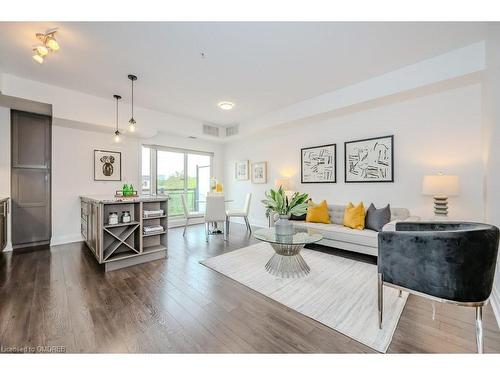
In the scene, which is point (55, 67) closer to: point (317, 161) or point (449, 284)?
point (317, 161)

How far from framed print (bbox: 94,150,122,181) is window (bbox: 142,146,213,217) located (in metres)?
0.62

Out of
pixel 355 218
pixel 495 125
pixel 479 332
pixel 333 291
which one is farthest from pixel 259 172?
pixel 479 332

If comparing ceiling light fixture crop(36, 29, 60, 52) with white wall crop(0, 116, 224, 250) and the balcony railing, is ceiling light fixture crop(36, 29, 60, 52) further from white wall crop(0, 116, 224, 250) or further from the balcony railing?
the balcony railing

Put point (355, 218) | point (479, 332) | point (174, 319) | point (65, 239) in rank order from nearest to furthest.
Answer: point (479, 332) → point (174, 319) → point (355, 218) → point (65, 239)

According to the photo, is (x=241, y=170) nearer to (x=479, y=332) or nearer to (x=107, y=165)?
(x=107, y=165)

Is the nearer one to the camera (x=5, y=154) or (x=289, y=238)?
(x=289, y=238)

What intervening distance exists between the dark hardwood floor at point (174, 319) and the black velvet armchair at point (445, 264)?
0.37 metres

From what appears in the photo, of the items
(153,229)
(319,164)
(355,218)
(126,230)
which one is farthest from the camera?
(319,164)

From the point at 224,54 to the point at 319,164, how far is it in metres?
2.87

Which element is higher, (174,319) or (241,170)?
(241,170)

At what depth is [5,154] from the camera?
354 cm

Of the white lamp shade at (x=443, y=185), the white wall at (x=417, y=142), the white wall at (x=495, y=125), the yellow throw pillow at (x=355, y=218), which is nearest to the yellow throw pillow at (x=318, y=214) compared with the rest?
the yellow throw pillow at (x=355, y=218)

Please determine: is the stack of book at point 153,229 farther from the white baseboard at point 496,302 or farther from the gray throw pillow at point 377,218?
the white baseboard at point 496,302

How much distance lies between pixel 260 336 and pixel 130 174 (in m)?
4.54
